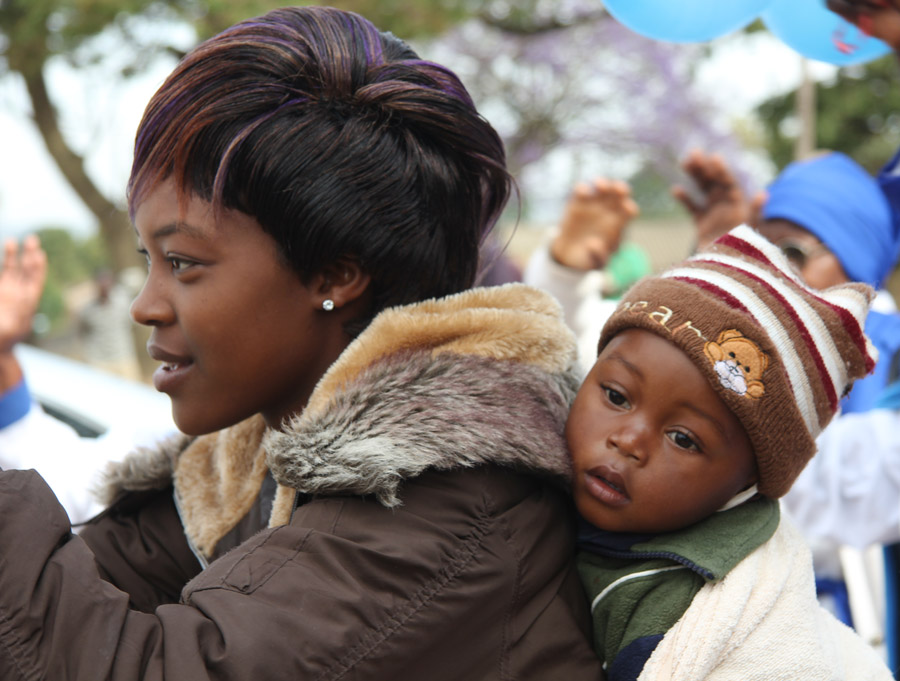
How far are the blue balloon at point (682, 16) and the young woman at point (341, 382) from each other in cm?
111

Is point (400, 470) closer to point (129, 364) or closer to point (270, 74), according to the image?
point (270, 74)

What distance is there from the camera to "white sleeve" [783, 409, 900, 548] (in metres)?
2.72

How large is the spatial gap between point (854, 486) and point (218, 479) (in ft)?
6.70

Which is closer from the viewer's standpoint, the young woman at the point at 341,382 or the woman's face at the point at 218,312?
the young woman at the point at 341,382

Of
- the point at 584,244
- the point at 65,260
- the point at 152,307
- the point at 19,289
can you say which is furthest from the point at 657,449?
the point at 65,260

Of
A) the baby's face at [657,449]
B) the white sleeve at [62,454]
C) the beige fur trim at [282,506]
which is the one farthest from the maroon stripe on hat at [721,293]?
the white sleeve at [62,454]

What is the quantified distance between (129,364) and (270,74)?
40.3ft

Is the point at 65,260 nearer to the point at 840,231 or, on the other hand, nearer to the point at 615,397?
the point at 840,231

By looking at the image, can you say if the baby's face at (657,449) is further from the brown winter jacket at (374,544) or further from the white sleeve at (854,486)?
the white sleeve at (854,486)

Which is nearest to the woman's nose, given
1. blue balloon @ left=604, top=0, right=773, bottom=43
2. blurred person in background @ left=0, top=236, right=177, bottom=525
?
blurred person in background @ left=0, top=236, right=177, bottom=525

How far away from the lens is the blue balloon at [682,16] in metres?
2.42

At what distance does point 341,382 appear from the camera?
136cm

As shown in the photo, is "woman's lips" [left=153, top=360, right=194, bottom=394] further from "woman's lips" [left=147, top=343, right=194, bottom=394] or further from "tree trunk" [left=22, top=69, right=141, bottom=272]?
"tree trunk" [left=22, top=69, right=141, bottom=272]

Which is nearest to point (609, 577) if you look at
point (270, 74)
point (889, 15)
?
point (270, 74)
